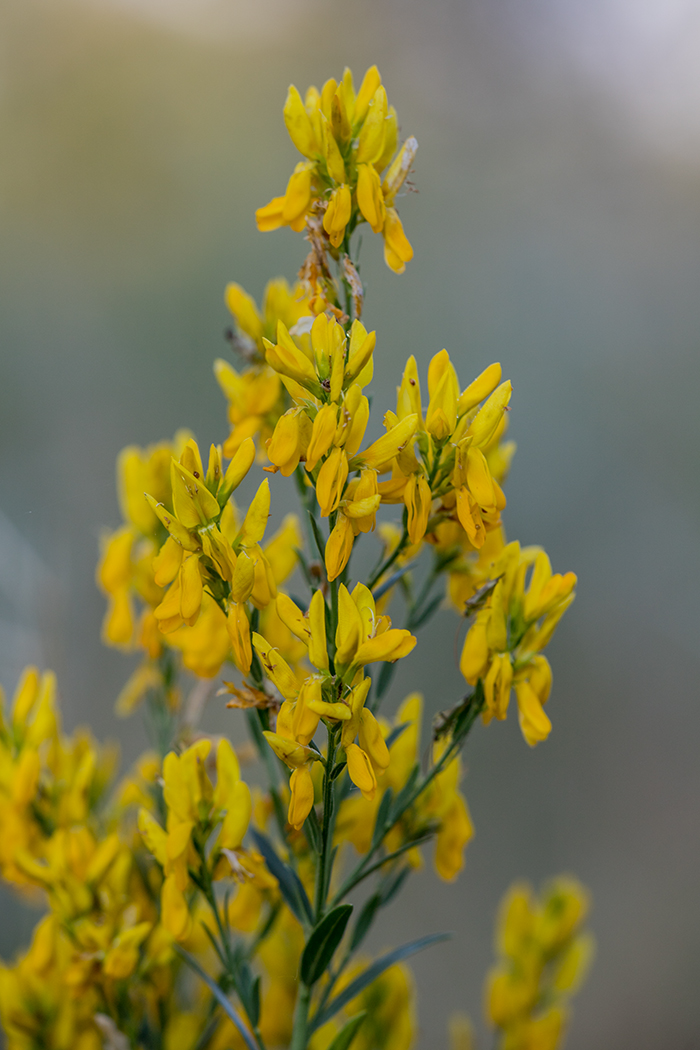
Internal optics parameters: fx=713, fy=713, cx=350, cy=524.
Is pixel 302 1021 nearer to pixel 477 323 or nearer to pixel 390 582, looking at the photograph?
pixel 390 582

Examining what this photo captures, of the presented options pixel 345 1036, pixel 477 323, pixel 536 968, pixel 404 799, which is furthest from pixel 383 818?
pixel 477 323

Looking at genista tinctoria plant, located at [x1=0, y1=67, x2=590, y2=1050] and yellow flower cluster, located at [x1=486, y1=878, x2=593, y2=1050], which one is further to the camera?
yellow flower cluster, located at [x1=486, y1=878, x2=593, y2=1050]

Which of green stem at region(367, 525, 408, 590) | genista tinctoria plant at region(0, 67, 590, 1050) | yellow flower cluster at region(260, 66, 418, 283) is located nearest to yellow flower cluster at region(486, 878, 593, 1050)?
genista tinctoria plant at region(0, 67, 590, 1050)

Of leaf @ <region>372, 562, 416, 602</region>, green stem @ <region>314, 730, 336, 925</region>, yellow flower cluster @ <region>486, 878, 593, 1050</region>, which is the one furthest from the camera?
yellow flower cluster @ <region>486, 878, 593, 1050</region>

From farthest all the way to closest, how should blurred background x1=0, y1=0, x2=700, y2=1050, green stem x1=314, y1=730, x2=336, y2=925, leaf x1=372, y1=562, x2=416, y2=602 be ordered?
blurred background x1=0, y1=0, x2=700, y2=1050
leaf x1=372, y1=562, x2=416, y2=602
green stem x1=314, y1=730, x2=336, y2=925

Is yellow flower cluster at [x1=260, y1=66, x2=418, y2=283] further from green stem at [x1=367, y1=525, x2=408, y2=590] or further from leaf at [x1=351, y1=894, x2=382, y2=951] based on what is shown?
leaf at [x1=351, y1=894, x2=382, y2=951]

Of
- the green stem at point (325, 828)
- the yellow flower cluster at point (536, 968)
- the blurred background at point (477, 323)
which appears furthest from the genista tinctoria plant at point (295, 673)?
the blurred background at point (477, 323)

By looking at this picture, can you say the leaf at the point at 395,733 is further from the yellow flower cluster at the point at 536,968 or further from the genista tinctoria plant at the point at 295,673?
the yellow flower cluster at the point at 536,968

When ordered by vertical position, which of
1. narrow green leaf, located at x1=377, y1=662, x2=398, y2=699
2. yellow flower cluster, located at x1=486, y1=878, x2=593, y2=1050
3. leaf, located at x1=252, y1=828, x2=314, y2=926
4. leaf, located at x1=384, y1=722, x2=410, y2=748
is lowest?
yellow flower cluster, located at x1=486, y1=878, x2=593, y2=1050

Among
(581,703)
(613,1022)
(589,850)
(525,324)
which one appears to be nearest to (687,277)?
(525,324)
